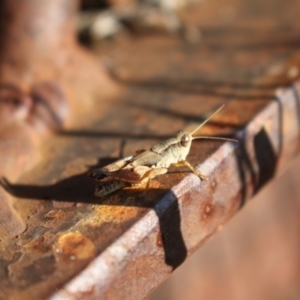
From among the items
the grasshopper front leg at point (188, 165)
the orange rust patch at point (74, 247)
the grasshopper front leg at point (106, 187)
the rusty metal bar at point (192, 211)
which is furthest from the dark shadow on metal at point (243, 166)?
the orange rust patch at point (74, 247)

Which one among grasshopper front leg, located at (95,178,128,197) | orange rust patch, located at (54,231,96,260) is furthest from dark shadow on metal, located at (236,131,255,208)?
orange rust patch, located at (54,231,96,260)

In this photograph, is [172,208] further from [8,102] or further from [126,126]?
[8,102]

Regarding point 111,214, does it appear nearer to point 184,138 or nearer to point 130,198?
point 130,198

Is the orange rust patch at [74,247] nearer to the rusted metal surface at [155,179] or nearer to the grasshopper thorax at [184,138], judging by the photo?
the rusted metal surface at [155,179]

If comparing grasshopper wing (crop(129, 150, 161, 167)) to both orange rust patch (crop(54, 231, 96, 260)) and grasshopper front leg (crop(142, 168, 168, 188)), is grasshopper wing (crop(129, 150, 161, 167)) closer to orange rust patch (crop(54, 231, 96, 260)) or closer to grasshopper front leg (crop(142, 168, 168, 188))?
grasshopper front leg (crop(142, 168, 168, 188))

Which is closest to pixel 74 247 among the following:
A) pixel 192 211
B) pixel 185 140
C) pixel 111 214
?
pixel 111 214
